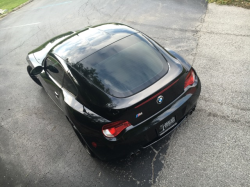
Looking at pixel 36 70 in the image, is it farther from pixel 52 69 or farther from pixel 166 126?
pixel 166 126

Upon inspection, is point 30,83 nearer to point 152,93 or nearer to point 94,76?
point 94,76

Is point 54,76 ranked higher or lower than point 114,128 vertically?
higher

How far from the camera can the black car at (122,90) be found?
265 centimetres

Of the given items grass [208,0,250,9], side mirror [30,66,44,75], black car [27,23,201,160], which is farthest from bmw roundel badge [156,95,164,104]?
grass [208,0,250,9]

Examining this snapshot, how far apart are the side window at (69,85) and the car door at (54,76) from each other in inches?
5.1

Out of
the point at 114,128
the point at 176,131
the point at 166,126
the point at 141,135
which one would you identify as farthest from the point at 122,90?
the point at 176,131

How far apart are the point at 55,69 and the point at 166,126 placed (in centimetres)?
203

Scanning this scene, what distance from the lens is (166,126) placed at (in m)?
2.92

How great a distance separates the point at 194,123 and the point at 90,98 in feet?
6.23

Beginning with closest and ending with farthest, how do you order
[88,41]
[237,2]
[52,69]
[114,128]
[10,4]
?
1. [114,128]
2. [88,41]
3. [52,69]
4. [237,2]
5. [10,4]

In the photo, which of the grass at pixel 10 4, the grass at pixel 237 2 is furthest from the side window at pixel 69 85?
the grass at pixel 10 4

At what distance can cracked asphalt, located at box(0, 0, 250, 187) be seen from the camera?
10.0 feet

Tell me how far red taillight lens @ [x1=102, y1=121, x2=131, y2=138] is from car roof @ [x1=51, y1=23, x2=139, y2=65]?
1107 millimetres

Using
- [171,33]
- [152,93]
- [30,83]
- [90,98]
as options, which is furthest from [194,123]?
[30,83]
